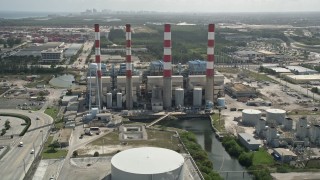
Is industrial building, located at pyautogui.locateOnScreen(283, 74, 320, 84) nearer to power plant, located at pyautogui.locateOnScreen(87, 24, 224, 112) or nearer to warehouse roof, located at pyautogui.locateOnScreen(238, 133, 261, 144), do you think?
power plant, located at pyautogui.locateOnScreen(87, 24, 224, 112)

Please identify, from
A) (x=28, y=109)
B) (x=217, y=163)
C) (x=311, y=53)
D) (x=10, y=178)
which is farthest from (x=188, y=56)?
(x=10, y=178)

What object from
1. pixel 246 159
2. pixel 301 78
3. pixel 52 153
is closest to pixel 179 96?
pixel 246 159

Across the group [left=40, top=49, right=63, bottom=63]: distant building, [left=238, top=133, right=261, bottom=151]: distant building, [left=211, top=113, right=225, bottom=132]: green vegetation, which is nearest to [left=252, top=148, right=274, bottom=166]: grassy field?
[left=238, top=133, right=261, bottom=151]: distant building

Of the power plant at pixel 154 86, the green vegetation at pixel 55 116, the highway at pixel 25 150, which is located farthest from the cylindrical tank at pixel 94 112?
the highway at pixel 25 150

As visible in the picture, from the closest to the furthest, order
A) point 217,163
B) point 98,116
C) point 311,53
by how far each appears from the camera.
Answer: point 217,163
point 98,116
point 311,53

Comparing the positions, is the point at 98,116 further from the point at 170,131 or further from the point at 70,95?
the point at 70,95

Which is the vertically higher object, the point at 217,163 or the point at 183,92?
the point at 183,92

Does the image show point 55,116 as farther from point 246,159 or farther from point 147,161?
point 246,159
